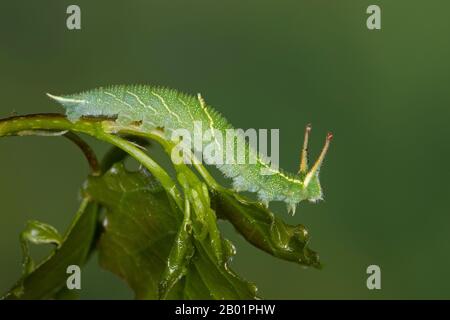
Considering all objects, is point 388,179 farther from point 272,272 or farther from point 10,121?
point 10,121

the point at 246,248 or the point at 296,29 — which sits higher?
the point at 296,29

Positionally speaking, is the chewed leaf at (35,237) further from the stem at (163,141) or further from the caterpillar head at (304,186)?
the caterpillar head at (304,186)

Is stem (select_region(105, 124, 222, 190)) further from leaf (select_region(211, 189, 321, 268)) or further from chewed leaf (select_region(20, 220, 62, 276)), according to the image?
chewed leaf (select_region(20, 220, 62, 276))

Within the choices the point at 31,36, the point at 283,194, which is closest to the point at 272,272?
the point at 31,36

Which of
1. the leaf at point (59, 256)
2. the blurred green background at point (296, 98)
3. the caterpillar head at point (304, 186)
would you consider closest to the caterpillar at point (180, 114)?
the caterpillar head at point (304, 186)

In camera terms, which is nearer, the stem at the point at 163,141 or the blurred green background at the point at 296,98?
the stem at the point at 163,141

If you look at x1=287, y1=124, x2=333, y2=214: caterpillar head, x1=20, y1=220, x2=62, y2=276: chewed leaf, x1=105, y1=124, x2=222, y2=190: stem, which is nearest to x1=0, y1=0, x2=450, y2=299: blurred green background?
x1=287, y1=124, x2=333, y2=214: caterpillar head

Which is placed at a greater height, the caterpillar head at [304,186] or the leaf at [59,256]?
the caterpillar head at [304,186]

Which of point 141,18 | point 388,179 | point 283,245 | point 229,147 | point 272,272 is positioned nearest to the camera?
point 283,245
